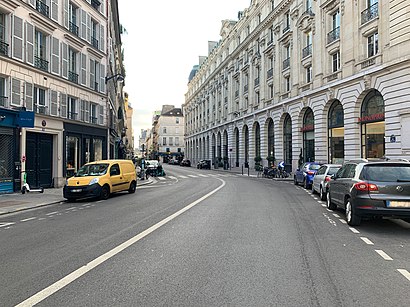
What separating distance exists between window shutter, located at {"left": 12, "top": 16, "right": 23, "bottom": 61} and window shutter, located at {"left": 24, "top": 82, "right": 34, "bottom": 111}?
4.57ft

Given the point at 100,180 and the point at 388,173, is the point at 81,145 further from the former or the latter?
the point at 388,173

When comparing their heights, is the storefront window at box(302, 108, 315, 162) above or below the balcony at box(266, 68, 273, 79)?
below

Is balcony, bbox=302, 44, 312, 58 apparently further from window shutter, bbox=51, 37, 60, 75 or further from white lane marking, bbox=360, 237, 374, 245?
white lane marking, bbox=360, 237, 374, 245

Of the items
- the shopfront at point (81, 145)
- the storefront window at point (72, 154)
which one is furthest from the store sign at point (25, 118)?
the storefront window at point (72, 154)

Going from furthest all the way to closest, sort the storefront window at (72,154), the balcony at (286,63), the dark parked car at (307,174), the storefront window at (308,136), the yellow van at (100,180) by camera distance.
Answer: the balcony at (286,63) → the storefront window at (308,136) → the storefront window at (72,154) → the dark parked car at (307,174) → the yellow van at (100,180)

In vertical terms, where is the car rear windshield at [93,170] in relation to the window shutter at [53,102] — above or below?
below

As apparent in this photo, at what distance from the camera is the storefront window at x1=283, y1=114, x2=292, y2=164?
123ft

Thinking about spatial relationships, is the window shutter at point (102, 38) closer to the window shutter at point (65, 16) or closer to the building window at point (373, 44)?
the window shutter at point (65, 16)

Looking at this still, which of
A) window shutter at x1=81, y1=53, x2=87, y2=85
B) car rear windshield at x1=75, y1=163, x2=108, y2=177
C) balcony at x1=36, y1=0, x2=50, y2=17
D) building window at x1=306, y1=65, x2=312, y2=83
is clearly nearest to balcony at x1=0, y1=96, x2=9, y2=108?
car rear windshield at x1=75, y1=163, x2=108, y2=177

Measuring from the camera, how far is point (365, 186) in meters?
8.09

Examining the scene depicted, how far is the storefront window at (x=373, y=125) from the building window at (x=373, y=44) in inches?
104

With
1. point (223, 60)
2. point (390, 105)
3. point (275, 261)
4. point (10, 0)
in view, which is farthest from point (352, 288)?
point (223, 60)

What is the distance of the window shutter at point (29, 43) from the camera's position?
59.7 feet

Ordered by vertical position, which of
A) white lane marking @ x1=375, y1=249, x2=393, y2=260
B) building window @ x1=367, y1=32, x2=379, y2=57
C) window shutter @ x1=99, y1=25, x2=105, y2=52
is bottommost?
white lane marking @ x1=375, y1=249, x2=393, y2=260
